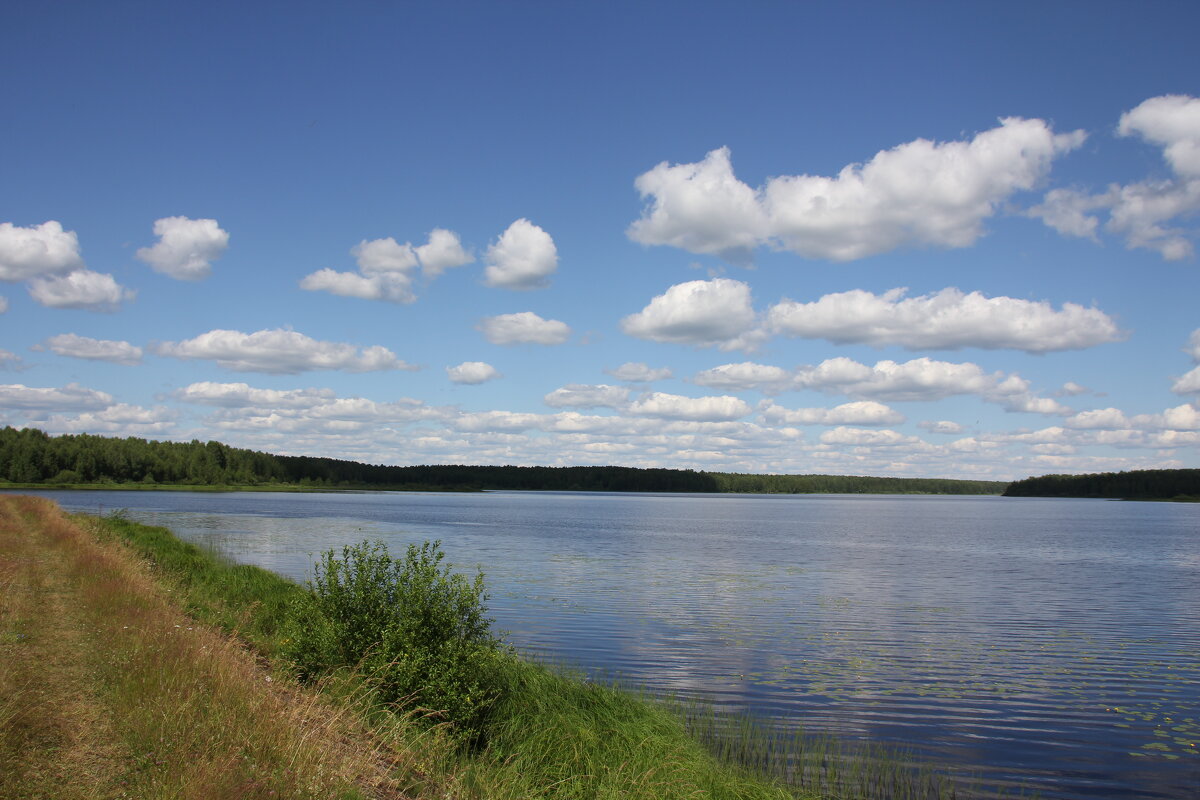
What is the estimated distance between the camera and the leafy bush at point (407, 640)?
12.6m

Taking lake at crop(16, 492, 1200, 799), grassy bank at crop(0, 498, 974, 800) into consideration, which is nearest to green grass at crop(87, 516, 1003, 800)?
grassy bank at crop(0, 498, 974, 800)

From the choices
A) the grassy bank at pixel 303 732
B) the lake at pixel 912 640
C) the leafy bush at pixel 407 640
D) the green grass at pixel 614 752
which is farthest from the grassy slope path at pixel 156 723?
the lake at pixel 912 640

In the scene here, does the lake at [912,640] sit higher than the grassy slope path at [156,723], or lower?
lower

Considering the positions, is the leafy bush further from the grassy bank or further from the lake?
the lake

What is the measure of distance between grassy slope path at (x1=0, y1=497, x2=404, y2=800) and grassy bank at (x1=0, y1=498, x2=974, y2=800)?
1.1 inches

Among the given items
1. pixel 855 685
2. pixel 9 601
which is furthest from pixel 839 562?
pixel 9 601

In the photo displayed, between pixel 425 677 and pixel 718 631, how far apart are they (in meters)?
13.5

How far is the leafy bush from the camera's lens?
12.6 m

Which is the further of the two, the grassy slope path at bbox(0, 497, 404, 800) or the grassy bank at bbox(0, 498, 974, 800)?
the grassy bank at bbox(0, 498, 974, 800)

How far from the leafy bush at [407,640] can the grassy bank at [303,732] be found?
0.14m

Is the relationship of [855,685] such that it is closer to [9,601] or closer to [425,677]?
[425,677]

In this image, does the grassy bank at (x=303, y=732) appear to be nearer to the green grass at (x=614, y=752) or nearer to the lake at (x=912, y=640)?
the green grass at (x=614, y=752)

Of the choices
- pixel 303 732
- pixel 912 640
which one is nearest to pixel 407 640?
pixel 303 732

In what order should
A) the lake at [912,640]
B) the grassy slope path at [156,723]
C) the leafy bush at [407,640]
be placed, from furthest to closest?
1. the lake at [912,640]
2. the leafy bush at [407,640]
3. the grassy slope path at [156,723]
